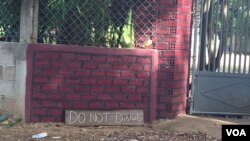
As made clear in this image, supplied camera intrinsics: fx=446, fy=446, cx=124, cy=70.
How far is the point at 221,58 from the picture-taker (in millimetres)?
7012

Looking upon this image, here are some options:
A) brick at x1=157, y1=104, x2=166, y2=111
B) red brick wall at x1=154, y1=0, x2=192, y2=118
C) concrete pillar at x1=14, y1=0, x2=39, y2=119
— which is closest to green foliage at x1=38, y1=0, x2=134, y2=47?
concrete pillar at x1=14, y1=0, x2=39, y2=119

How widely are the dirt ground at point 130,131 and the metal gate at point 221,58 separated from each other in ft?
1.41

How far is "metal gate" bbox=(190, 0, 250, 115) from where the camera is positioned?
22.8 ft

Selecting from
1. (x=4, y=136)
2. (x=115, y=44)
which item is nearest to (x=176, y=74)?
(x=115, y=44)

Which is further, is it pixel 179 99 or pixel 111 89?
pixel 179 99

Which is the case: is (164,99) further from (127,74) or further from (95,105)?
(95,105)

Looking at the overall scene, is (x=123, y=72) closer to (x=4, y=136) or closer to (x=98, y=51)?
(x=98, y=51)

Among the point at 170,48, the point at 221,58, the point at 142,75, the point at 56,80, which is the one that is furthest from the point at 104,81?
the point at 221,58

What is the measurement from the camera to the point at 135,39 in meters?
6.65

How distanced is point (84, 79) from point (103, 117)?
2.00ft

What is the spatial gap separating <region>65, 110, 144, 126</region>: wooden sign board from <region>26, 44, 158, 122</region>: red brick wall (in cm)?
8

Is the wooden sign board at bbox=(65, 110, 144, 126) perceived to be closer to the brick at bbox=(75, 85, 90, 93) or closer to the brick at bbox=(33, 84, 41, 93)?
the brick at bbox=(75, 85, 90, 93)

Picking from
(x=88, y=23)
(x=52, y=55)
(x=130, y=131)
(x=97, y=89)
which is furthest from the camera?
(x=88, y=23)

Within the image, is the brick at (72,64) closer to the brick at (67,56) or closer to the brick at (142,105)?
the brick at (67,56)
